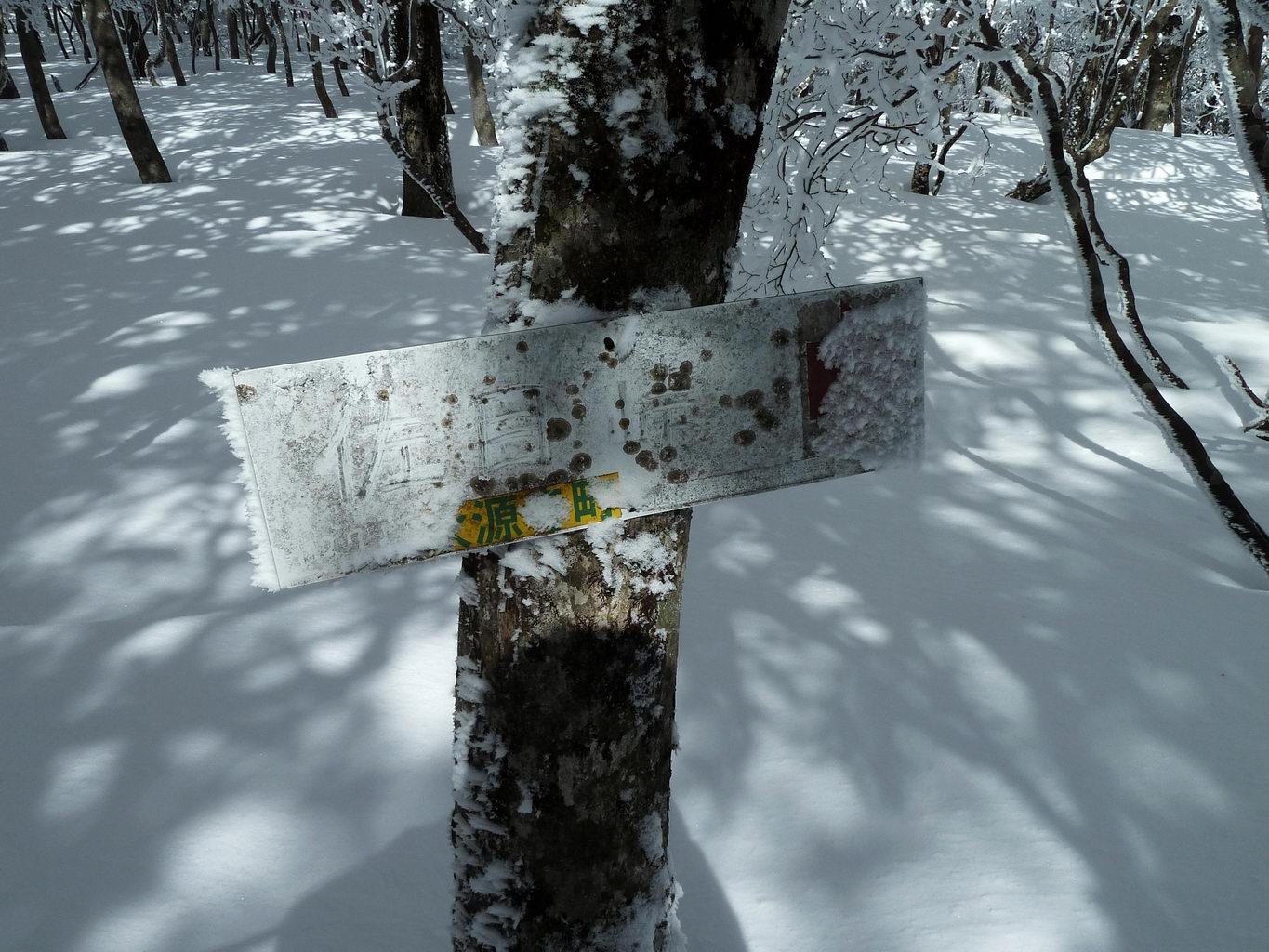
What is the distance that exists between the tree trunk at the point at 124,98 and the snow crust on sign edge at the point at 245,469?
8.58 metres

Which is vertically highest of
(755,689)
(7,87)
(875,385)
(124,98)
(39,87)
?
(875,385)

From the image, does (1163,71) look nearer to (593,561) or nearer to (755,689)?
(755,689)

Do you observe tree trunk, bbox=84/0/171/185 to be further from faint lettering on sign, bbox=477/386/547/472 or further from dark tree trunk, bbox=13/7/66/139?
faint lettering on sign, bbox=477/386/547/472

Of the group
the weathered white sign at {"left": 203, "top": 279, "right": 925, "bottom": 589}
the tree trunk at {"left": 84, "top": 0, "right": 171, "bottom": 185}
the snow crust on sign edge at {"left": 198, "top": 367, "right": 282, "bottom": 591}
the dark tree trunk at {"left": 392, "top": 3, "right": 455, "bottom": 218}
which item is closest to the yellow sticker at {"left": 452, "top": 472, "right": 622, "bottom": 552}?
the weathered white sign at {"left": 203, "top": 279, "right": 925, "bottom": 589}

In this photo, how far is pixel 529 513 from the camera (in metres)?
0.96

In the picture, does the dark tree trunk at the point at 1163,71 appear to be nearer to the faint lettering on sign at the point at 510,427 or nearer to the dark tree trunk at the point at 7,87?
the faint lettering on sign at the point at 510,427

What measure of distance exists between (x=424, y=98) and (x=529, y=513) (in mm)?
6759

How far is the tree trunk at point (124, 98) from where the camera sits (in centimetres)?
775

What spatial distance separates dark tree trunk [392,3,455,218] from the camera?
666 centimetres

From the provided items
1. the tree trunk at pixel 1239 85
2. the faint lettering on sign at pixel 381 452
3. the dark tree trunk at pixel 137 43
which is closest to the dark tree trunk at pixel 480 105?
the tree trunk at pixel 1239 85

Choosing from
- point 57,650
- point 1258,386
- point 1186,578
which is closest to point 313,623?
point 57,650

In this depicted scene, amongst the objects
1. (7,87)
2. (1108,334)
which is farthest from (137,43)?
(1108,334)

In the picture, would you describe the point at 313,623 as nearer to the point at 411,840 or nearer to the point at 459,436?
the point at 411,840

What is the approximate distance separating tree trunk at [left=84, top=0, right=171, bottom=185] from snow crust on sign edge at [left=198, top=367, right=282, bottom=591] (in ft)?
28.1
